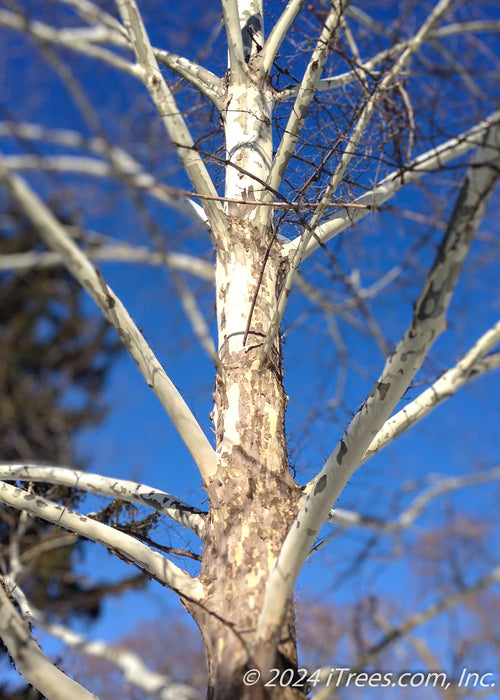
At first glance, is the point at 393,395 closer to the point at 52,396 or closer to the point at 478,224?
the point at 478,224

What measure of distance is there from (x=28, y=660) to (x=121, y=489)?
0.69 meters

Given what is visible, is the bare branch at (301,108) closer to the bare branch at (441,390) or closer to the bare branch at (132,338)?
the bare branch at (132,338)

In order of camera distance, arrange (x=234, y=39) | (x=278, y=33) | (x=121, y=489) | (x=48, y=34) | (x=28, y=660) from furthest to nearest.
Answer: (x=278, y=33)
(x=234, y=39)
(x=121, y=489)
(x=48, y=34)
(x=28, y=660)

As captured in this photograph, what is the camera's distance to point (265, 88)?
2344 mm

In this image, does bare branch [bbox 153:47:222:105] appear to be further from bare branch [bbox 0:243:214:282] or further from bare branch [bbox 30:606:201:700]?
bare branch [bbox 30:606:201:700]

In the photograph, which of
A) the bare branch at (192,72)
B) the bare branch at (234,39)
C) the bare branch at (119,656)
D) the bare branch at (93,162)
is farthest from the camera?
the bare branch at (119,656)

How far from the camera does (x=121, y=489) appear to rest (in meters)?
1.86

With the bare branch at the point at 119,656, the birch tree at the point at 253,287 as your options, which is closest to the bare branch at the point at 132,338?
the birch tree at the point at 253,287

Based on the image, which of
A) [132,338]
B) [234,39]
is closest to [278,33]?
[234,39]

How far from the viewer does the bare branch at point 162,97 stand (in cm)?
168

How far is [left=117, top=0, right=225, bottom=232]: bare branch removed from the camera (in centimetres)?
168

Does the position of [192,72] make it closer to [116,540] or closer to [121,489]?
[121,489]

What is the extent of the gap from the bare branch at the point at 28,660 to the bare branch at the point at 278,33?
214cm

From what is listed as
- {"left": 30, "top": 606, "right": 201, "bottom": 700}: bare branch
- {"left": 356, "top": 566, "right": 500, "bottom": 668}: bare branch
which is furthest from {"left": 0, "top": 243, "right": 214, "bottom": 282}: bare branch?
{"left": 30, "top": 606, "right": 201, "bottom": 700}: bare branch
